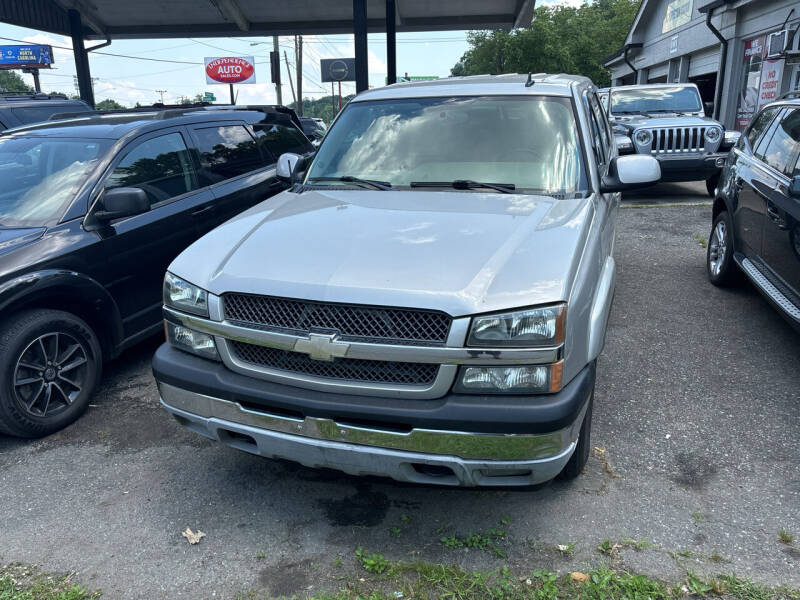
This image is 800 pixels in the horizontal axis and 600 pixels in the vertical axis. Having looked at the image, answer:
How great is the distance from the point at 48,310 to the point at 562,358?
10.1ft

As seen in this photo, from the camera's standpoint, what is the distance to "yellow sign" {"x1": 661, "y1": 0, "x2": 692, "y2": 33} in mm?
21281

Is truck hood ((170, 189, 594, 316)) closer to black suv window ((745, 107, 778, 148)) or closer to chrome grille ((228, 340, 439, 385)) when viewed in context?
chrome grille ((228, 340, 439, 385))

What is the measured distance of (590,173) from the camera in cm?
359

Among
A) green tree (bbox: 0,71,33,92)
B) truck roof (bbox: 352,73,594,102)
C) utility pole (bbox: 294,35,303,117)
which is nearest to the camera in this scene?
truck roof (bbox: 352,73,594,102)

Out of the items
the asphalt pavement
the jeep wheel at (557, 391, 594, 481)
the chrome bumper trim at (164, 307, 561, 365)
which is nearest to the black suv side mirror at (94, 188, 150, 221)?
the asphalt pavement

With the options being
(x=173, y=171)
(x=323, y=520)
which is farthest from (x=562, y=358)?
(x=173, y=171)

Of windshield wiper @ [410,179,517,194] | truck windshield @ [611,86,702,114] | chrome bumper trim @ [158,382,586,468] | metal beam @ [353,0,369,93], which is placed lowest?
chrome bumper trim @ [158,382,586,468]

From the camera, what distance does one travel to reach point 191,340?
2.92 metres

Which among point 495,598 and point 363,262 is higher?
point 363,262

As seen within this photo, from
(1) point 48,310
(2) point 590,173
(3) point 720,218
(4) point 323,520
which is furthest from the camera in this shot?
(3) point 720,218

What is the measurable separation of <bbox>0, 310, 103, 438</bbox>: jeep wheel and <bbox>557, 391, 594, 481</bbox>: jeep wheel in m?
2.96

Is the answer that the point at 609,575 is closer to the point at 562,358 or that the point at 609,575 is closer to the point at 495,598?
the point at 495,598

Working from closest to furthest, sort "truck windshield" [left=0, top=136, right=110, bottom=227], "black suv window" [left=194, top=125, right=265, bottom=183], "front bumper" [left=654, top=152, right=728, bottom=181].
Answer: "truck windshield" [left=0, top=136, right=110, bottom=227] < "black suv window" [left=194, top=125, right=265, bottom=183] < "front bumper" [left=654, top=152, right=728, bottom=181]

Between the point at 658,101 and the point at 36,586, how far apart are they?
12.4m
